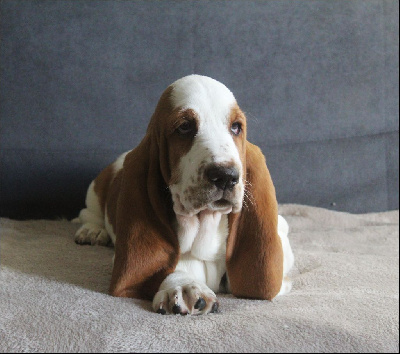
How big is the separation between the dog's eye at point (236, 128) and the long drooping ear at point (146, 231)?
0.67 feet

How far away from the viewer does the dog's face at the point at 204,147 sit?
140cm

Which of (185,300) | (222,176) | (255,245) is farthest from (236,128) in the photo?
(185,300)

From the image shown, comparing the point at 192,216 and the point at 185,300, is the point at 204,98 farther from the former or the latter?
the point at 185,300

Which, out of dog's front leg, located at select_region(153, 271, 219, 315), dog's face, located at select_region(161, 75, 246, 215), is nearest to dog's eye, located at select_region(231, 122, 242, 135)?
dog's face, located at select_region(161, 75, 246, 215)

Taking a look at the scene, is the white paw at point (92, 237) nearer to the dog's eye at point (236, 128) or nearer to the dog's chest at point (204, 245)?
the dog's chest at point (204, 245)

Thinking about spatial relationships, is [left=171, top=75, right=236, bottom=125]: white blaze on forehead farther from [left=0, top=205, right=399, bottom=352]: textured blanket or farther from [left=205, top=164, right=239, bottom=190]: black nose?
[left=0, top=205, right=399, bottom=352]: textured blanket

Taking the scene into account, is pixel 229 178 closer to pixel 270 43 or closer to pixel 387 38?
pixel 270 43

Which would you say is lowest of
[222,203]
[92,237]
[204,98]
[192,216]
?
[92,237]

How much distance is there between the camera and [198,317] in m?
1.36

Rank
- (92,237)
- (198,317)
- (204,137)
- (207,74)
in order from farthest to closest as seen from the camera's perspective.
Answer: (207,74)
(92,237)
(204,137)
(198,317)

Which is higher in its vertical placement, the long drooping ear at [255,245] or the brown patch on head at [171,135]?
the brown patch on head at [171,135]

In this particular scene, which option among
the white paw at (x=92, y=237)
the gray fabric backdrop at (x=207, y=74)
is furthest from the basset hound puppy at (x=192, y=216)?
the gray fabric backdrop at (x=207, y=74)

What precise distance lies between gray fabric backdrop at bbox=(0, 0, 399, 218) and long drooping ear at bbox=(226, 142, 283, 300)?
110cm

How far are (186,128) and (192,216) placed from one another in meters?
0.26
